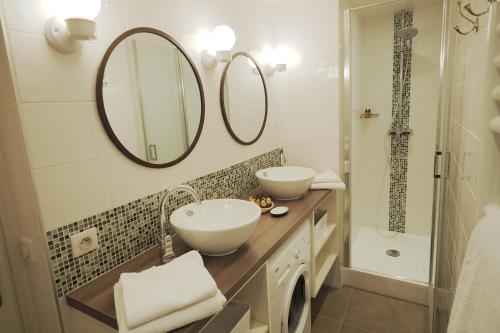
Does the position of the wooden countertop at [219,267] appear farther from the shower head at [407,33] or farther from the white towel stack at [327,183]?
the shower head at [407,33]

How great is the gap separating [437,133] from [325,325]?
145cm

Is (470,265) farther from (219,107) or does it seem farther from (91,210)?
(219,107)

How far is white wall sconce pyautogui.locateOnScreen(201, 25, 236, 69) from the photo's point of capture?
64.0 inches

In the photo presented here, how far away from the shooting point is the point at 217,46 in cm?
164

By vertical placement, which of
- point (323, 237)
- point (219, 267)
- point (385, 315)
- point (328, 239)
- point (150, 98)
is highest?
point (150, 98)

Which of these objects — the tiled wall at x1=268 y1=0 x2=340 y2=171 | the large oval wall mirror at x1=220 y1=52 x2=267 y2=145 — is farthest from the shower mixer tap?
the large oval wall mirror at x1=220 y1=52 x2=267 y2=145

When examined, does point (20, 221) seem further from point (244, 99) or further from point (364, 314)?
point (364, 314)

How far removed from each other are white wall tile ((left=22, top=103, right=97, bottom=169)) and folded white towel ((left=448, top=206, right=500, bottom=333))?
47.2 inches

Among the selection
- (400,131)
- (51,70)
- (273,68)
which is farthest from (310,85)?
(51,70)

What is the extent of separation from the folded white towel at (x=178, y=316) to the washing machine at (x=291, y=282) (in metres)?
0.44

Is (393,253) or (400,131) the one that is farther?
(400,131)

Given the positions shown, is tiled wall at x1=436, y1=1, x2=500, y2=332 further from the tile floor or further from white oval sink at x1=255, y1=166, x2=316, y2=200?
white oval sink at x1=255, y1=166, x2=316, y2=200

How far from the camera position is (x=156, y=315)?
0.80m

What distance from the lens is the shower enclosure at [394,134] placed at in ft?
8.63
